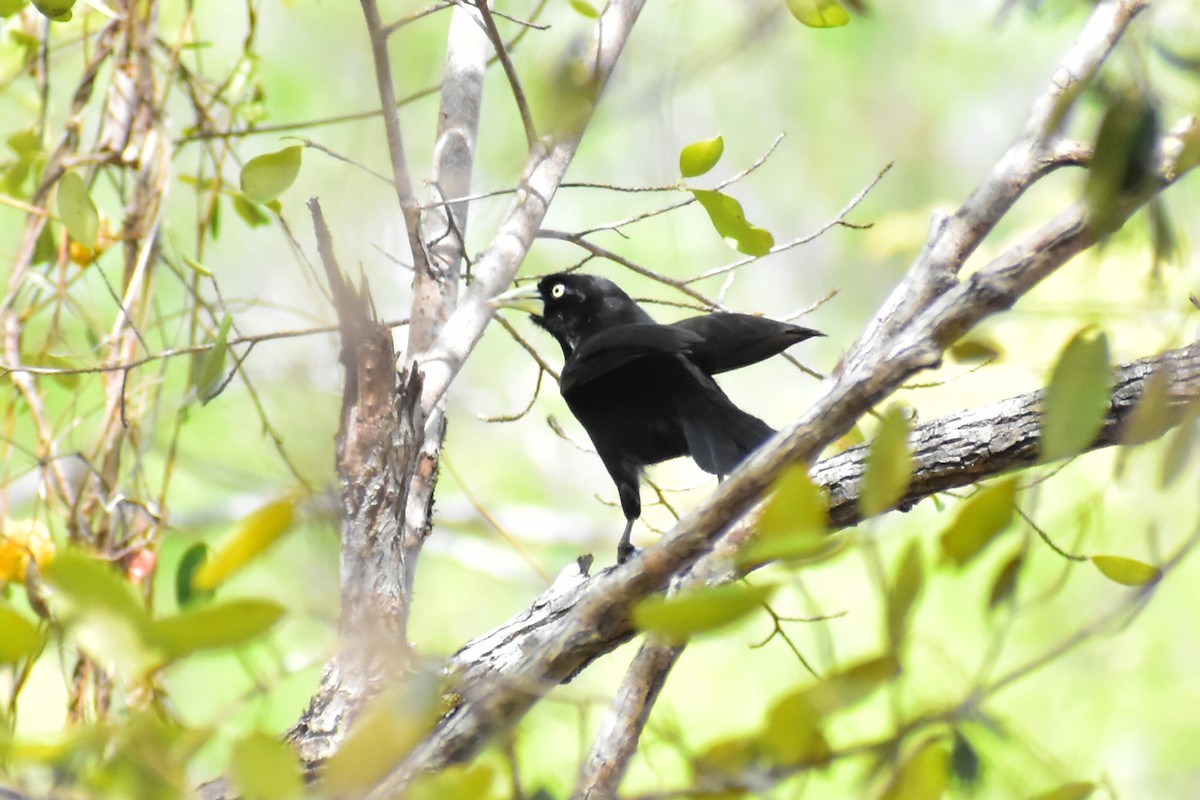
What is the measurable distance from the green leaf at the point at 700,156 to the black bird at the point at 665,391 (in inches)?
29.5

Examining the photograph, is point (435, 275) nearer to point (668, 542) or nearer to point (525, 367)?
point (668, 542)

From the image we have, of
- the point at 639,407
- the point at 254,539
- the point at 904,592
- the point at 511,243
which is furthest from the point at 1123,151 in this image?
the point at 639,407

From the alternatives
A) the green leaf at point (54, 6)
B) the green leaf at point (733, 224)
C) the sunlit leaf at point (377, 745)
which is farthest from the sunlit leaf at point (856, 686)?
the green leaf at point (54, 6)

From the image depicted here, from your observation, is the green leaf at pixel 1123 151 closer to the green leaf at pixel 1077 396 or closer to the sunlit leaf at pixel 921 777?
the green leaf at pixel 1077 396

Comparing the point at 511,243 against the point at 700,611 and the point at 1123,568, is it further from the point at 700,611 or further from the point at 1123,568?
the point at 700,611

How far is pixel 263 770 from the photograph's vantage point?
99 centimetres

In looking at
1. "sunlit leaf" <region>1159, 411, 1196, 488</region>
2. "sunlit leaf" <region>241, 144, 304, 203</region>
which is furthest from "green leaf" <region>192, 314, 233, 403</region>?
"sunlit leaf" <region>1159, 411, 1196, 488</region>

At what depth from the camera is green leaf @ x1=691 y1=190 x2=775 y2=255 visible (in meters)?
2.56

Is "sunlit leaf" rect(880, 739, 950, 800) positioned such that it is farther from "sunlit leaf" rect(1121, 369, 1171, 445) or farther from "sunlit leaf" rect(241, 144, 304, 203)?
"sunlit leaf" rect(241, 144, 304, 203)

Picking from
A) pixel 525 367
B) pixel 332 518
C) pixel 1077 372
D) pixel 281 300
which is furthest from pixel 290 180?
pixel 525 367

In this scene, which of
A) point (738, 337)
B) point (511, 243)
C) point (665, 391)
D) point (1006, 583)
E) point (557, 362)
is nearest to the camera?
point (1006, 583)

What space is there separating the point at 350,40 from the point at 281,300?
3.05ft

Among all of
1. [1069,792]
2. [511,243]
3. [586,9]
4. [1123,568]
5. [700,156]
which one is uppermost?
[586,9]

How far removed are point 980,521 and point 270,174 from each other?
1.80 metres
